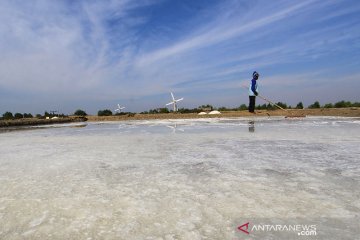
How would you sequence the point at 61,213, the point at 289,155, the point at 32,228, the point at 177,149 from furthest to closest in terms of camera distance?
the point at 177,149 → the point at 289,155 → the point at 61,213 → the point at 32,228

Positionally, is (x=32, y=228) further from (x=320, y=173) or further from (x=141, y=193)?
(x=320, y=173)

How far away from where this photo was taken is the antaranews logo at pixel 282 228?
1.73 m

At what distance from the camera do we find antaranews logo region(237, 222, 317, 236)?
1728 mm

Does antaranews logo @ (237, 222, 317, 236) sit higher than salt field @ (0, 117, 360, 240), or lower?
lower

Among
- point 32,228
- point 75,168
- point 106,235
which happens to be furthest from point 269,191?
point 75,168

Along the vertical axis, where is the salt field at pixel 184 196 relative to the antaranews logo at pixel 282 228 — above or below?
above

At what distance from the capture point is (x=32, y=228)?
1.89m

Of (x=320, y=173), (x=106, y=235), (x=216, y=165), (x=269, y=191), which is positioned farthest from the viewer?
(x=216, y=165)

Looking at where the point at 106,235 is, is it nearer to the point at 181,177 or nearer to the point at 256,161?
the point at 181,177

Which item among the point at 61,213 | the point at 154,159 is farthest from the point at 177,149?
the point at 61,213

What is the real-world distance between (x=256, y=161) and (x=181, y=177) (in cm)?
114

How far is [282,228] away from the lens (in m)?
1.78

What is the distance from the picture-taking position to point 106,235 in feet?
5.78

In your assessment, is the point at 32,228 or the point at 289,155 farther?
the point at 289,155
